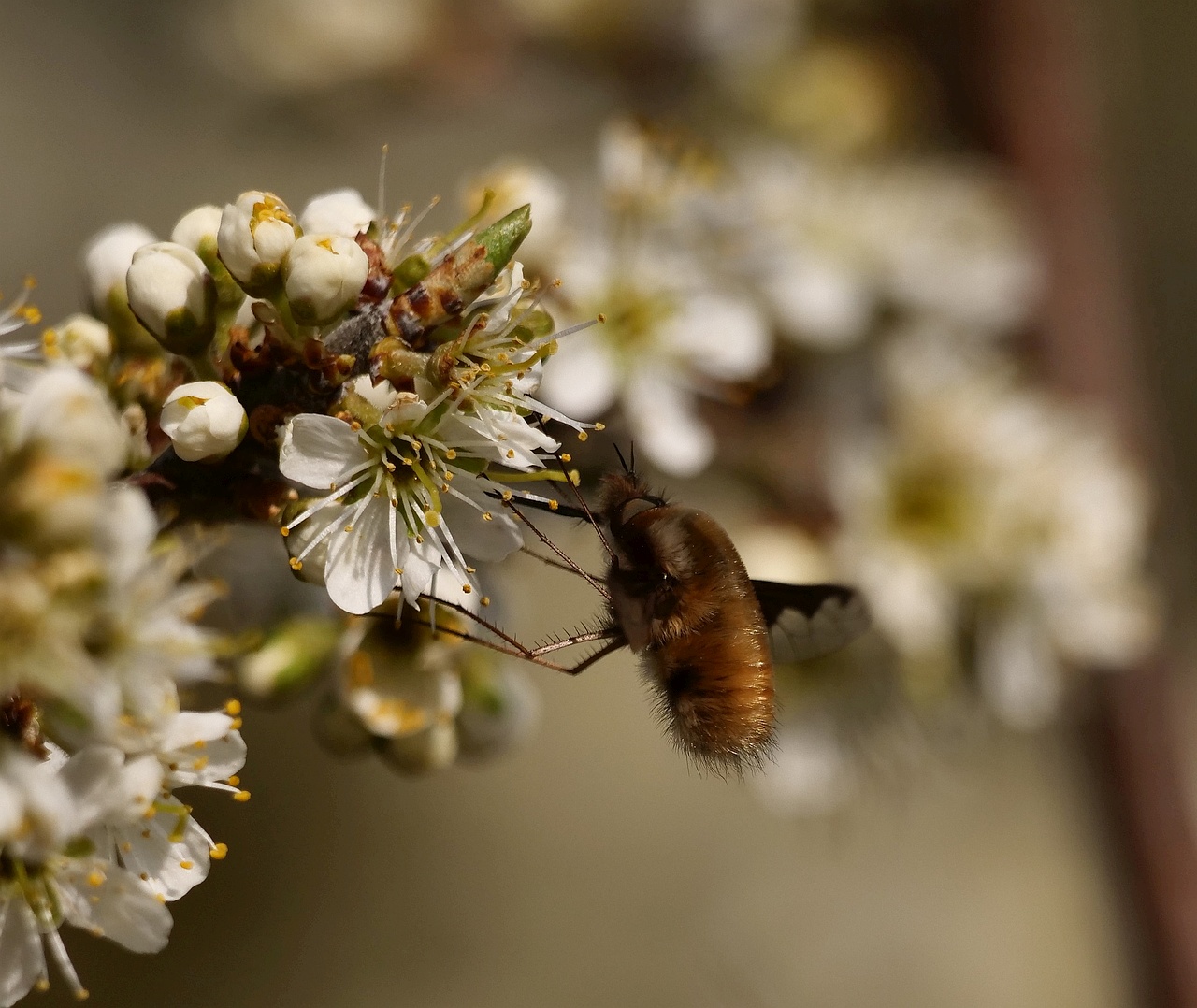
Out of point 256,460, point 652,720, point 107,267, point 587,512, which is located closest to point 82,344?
point 107,267

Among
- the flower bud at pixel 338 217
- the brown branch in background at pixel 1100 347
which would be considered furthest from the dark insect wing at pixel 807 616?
the brown branch in background at pixel 1100 347

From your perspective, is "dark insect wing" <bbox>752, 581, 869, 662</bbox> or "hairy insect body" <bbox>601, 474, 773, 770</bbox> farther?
"dark insect wing" <bbox>752, 581, 869, 662</bbox>

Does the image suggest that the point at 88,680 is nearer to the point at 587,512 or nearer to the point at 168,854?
the point at 168,854

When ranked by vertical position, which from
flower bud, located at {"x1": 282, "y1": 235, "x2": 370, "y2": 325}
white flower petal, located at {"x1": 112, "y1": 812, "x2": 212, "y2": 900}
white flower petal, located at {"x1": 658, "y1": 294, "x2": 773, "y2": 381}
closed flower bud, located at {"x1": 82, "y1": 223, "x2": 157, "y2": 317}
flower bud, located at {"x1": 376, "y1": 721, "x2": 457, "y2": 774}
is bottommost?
white flower petal, located at {"x1": 112, "y1": 812, "x2": 212, "y2": 900}

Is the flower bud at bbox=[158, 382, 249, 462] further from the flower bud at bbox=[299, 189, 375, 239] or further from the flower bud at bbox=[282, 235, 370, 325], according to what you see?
the flower bud at bbox=[299, 189, 375, 239]

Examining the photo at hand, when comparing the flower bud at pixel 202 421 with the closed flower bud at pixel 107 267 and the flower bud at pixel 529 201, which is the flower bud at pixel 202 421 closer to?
the closed flower bud at pixel 107 267

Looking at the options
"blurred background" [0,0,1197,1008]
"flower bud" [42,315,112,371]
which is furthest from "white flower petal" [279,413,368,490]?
"blurred background" [0,0,1197,1008]

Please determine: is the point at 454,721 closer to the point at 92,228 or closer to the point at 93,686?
the point at 93,686
